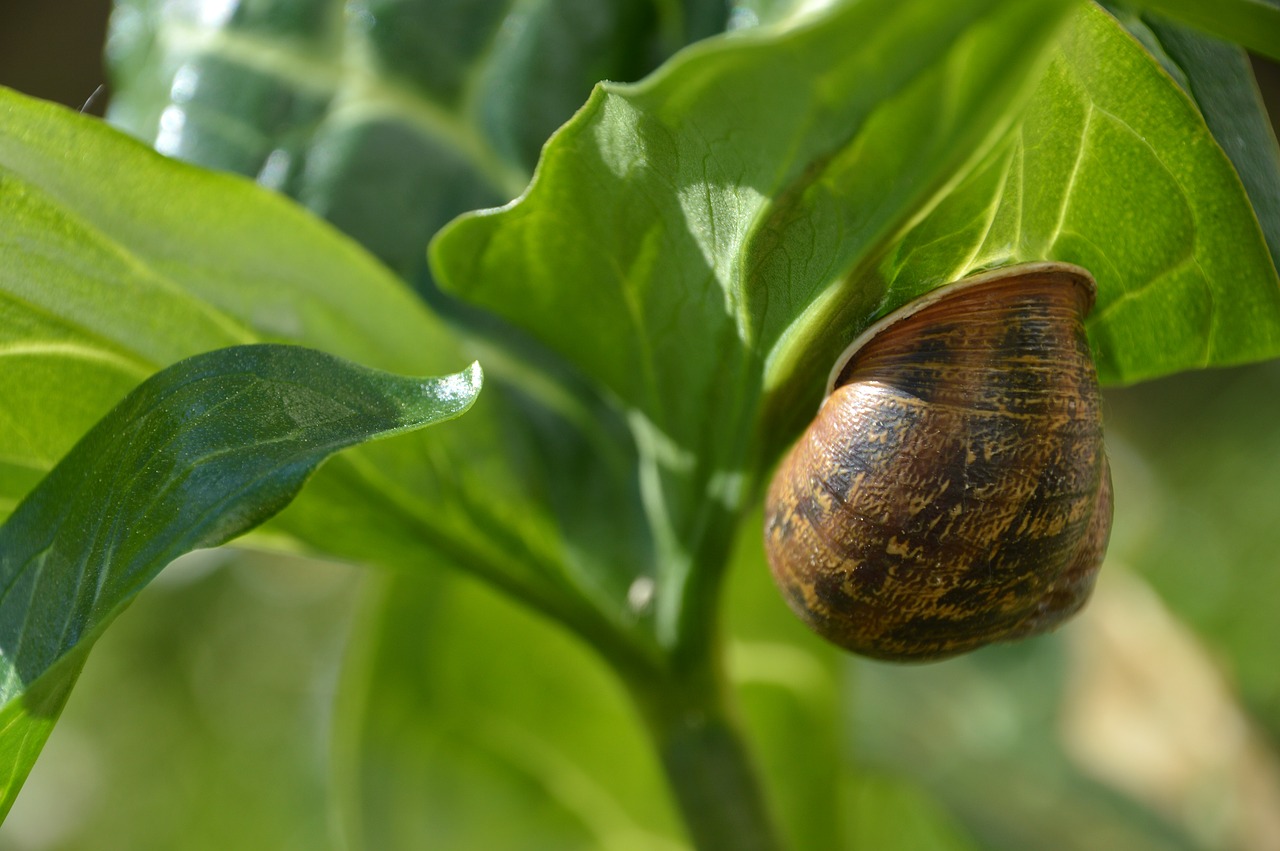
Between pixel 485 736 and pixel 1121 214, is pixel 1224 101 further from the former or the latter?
pixel 485 736

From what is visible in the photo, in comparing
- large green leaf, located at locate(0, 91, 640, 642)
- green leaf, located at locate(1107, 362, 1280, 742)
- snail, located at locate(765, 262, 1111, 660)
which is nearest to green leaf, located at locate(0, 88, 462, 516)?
large green leaf, located at locate(0, 91, 640, 642)

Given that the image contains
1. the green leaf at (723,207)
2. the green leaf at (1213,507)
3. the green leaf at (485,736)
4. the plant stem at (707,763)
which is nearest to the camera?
the green leaf at (723,207)

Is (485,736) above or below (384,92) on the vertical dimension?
below

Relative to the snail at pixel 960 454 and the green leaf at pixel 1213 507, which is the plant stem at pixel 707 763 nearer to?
the snail at pixel 960 454

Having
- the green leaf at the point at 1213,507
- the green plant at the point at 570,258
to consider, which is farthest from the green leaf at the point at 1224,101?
the green leaf at the point at 1213,507

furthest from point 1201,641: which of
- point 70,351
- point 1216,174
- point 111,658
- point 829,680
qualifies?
point 111,658

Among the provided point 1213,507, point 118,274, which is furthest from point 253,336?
point 1213,507
